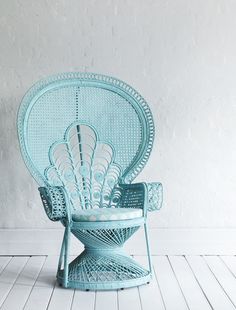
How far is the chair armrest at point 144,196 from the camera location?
11.3ft

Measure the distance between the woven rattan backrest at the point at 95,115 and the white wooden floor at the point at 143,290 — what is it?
576 millimetres

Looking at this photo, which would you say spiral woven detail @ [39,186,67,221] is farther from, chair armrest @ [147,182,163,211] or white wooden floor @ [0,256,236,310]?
chair armrest @ [147,182,163,211]

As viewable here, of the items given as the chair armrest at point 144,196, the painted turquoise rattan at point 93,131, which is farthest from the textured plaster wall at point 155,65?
the chair armrest at point 144,196

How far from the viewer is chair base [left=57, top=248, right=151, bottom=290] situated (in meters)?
3.27

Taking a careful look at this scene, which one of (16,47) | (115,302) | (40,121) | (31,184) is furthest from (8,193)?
(115,302)

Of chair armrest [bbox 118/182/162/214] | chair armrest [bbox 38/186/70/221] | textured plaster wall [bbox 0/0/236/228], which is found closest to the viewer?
chair armrest [bbox 38/186/70/221]

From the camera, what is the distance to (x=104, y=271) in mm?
3410

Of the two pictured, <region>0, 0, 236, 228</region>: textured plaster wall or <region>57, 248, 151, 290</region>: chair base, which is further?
<region>0, 0, 236, 228</region>: textured plaster wall

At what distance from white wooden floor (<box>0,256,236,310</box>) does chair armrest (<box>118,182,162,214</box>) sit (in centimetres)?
39

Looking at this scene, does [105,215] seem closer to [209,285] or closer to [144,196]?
[144,196]

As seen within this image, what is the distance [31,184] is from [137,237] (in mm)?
736

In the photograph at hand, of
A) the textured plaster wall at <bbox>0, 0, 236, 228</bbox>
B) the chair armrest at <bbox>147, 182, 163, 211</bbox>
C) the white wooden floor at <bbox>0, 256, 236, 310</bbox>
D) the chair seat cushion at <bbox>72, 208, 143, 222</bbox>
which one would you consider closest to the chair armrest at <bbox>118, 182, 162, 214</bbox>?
the chair armrest at <bbox>147, 182, 163, 211</bbox>

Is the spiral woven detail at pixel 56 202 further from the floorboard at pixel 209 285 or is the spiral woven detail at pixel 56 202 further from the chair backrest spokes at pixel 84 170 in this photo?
the floorboard at pixel 209 285

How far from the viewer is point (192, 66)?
4.06 m
